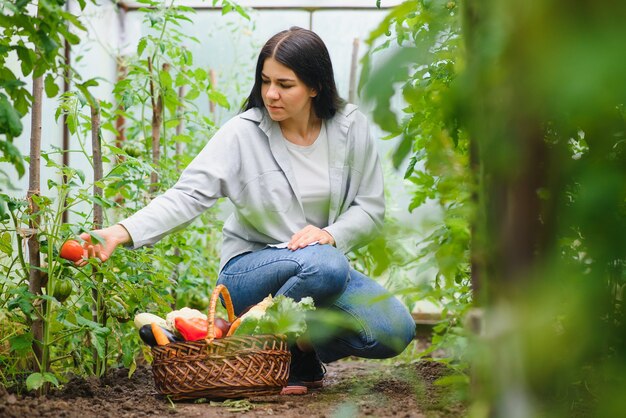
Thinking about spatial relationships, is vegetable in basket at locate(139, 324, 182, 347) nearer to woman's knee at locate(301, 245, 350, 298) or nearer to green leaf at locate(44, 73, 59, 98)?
woman's knee at locate(301, 245, 350, 298)

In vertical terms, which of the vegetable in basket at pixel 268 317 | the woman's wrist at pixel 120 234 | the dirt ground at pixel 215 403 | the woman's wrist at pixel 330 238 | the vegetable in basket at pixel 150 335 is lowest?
the dirt ground at pixel 215 403

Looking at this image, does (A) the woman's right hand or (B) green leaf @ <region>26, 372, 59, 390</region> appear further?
(A) the woman's right hand

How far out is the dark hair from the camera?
2658 millimetres

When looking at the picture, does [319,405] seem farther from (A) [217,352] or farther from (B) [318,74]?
(B) [318,74]

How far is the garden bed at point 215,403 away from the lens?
194 cm

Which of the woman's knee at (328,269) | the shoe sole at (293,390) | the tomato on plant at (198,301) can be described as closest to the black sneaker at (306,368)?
the shoe sole at (293,390)

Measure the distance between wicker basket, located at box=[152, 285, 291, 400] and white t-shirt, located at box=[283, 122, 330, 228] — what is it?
1.85 feet

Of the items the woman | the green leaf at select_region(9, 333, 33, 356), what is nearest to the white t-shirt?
the woman

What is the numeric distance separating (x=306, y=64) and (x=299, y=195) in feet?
1.35

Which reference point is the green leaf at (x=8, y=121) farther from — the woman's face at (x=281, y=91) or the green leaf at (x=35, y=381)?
the woman's face at (x=281, y=91)

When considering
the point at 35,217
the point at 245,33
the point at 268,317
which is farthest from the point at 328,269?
the point at 245,33

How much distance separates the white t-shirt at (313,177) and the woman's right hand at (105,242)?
0.66m

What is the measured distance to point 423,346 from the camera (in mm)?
4262

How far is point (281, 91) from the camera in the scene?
265 centimetres
